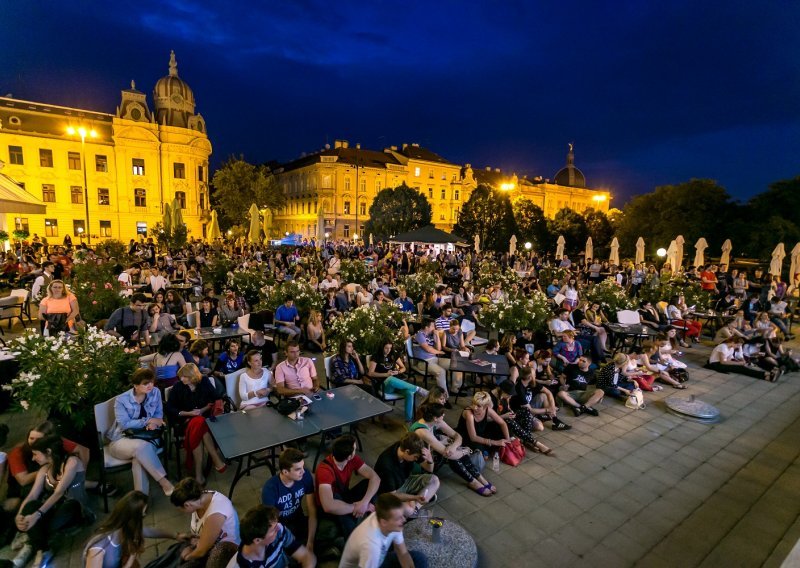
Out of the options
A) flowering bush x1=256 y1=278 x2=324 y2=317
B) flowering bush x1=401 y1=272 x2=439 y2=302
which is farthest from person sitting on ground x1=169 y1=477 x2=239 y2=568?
flowering bush x1=401 y1=272 x2=439 y2=302

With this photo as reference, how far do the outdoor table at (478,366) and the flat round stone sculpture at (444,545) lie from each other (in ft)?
9.82

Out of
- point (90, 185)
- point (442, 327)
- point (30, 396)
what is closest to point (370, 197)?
point (90, 185)

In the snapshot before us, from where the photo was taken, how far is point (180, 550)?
3234mm

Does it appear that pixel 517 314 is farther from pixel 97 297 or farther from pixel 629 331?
pixel 97 297

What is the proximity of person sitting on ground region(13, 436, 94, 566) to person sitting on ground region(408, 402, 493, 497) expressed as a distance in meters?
3.18

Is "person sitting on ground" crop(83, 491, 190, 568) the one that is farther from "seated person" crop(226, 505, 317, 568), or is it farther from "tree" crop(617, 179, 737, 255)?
"tree" crop(617, 179, 737, 255)

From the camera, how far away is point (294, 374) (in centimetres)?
566

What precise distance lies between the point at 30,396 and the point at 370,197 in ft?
176

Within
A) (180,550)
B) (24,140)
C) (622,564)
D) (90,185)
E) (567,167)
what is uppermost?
(567,167)

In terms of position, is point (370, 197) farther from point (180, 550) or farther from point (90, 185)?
point (180, 550)

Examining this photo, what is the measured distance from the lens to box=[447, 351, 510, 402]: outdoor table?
21.6ft

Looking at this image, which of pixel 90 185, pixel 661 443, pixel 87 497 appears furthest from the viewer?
pixel 90 185

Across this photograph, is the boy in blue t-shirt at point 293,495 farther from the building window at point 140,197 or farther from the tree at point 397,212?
the building window at point 140,197

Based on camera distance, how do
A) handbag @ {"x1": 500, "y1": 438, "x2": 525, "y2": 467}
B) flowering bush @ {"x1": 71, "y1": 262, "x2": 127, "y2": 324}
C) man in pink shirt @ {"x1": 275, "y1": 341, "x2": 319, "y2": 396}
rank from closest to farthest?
handbag @ {"x1": 500, "y1": 438, "x2": 525, "y2": 467} → man in pink shirt @ {"x1": 275, "y1": 341, "x2": 319, "y2": 396} → flowering bush @ {"x1": 71, "y1": 262, "x2": 127, "y2": 324}
